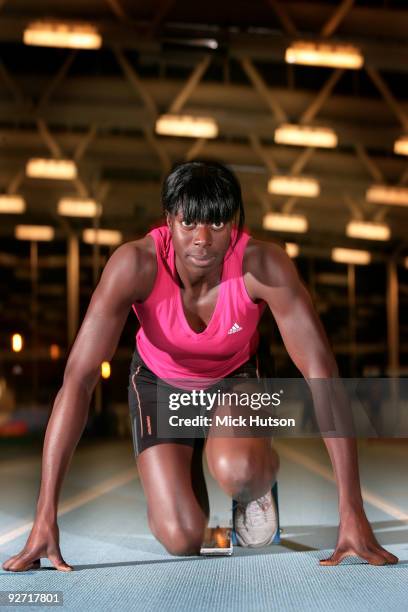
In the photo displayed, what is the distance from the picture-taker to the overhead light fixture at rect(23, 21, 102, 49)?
11.3 metres

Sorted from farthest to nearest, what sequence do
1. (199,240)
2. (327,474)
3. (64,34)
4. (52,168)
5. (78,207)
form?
(78,207), (52,168), (64,34), (327,474), (199,240)

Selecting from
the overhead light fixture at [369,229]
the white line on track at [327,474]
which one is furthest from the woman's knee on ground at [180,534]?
the overhead light fixture at [369,229]

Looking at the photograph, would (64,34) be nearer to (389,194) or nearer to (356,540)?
(389,194)

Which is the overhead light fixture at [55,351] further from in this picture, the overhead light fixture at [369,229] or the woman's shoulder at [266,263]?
the woman's shoulder at [266,263]

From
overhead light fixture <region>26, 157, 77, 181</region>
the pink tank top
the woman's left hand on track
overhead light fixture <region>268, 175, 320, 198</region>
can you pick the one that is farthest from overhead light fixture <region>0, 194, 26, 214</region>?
the woman's left hand on track

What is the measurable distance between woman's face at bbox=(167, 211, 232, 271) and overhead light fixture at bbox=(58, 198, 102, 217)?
1602 centimetres

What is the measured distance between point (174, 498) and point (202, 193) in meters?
1.08

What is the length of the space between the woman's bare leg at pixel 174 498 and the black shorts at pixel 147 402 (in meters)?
0.03

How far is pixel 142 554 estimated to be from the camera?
11.5 feet

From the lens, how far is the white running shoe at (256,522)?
3590 mm

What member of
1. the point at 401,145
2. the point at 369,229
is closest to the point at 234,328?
the point at 401,145

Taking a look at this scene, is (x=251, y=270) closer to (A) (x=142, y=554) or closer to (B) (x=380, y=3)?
(A) (x=142, y=554)

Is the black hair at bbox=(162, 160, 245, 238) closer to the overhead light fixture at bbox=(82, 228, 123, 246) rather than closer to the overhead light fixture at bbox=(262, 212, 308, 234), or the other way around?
the overhead light fixture at bbox=(262, 212, 308, 234)

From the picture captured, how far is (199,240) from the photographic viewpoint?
293cm
